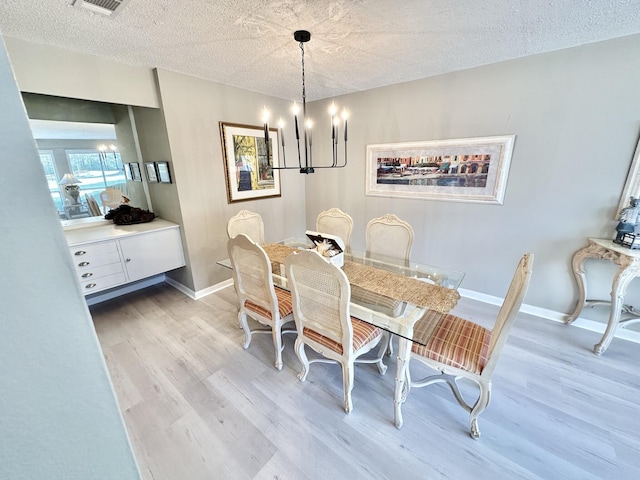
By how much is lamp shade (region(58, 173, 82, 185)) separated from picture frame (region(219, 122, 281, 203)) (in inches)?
A: 60.8

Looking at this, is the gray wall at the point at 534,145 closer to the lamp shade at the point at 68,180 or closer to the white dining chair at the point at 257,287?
the white dining chair at the point at 257,287

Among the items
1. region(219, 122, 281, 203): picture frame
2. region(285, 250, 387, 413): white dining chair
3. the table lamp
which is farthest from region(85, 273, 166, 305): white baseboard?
region(285, 250, 387, 413): white dining chair

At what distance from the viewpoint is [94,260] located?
92.4 inches

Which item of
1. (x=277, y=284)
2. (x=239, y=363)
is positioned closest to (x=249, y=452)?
(x=239, y=363)

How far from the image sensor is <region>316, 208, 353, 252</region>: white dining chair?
2.69 metres

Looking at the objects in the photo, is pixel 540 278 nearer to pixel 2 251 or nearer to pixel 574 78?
pixel 574 78

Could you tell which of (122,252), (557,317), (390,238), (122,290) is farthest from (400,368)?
(122,290)

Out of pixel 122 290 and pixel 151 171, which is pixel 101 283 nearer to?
pixel 122 290

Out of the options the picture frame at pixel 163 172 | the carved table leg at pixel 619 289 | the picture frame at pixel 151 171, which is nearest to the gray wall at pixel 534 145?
the carved table leg at pixel 619 289

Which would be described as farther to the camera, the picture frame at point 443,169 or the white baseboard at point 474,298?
the picture frame at point 443,169

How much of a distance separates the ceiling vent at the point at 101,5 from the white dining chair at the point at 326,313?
182cm

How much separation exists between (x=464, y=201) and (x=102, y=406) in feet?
10.2

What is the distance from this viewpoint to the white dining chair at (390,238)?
2350 mm

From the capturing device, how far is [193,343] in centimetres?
223
